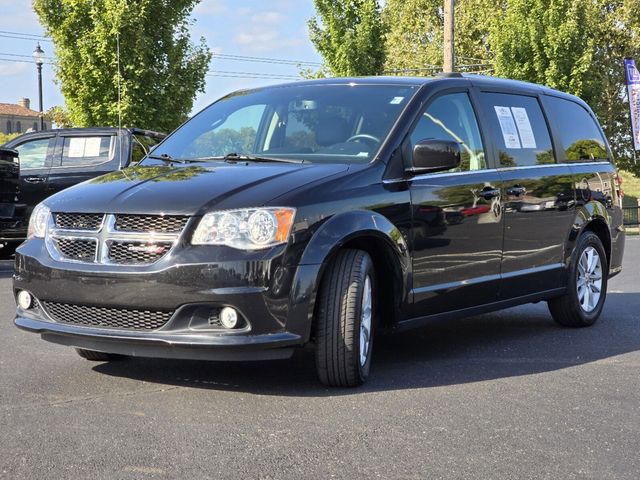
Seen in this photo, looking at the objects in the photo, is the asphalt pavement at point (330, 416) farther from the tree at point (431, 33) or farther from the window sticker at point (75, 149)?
the tree at point (431, 33)

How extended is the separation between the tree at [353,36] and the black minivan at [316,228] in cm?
1991

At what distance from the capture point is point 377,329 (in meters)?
5.78

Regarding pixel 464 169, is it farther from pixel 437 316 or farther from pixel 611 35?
pixel 611 35

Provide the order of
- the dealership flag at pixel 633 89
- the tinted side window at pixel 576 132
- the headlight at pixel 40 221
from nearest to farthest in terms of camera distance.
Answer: the headlight at pixel 40 221 → the tinted side window at pixel 576 132 → the dealership flag at pixel 633 89

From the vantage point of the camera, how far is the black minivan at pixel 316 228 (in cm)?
484

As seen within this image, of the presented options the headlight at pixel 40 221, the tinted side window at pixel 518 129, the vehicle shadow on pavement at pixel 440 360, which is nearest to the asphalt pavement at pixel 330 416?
the vehicle shadow on pavement at pixel 440 360

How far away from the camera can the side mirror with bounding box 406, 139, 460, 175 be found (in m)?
5.67

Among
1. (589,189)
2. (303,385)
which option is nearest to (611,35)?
(589,189)

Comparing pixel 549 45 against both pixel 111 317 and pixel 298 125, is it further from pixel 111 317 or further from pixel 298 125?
pixel 111 317

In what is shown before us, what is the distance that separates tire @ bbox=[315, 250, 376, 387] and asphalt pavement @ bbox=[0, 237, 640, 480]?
0.39 ft

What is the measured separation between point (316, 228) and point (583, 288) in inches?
137

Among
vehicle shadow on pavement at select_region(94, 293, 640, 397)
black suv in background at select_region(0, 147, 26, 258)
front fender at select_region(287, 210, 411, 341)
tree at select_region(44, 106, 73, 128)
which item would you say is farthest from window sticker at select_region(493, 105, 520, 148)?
tree at select_region(44, 106, 73, 128)

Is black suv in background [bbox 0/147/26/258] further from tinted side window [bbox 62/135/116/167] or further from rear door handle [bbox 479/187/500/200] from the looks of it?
rear door handle [bbox 479/187/500/200]

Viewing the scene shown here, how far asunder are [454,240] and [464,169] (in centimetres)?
55
